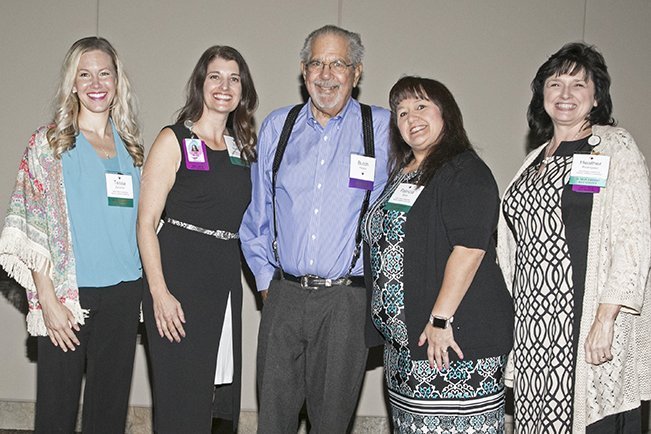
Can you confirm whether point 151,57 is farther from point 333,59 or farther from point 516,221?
point 516,221

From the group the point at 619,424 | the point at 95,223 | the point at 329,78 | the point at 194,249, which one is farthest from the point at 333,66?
the point at 619,424

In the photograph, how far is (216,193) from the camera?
3.04 m

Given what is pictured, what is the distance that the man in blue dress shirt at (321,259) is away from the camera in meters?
3.05

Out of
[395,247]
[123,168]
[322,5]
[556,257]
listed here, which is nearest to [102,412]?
[123,168]

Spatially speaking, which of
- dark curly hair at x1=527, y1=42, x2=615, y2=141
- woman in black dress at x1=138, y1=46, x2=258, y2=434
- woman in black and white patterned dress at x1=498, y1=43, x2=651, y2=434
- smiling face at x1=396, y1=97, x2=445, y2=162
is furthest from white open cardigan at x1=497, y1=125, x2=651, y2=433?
woman in black dress at x1=138, y1=46, x2=258, y2=434

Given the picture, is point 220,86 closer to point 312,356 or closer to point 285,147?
point 285,147

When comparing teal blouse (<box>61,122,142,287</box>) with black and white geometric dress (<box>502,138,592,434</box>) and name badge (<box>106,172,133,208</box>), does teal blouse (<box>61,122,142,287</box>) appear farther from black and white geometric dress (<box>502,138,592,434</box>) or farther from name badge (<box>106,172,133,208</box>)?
black and white geometric dress (<box>502,138,592,434</box>)

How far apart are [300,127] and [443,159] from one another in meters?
0.82

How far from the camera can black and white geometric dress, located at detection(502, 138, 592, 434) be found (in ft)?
8.75

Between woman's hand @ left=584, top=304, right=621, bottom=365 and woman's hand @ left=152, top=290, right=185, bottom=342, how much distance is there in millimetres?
1607

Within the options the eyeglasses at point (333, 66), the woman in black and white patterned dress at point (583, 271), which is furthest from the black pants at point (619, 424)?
the eyeglasses at point (333, 66)

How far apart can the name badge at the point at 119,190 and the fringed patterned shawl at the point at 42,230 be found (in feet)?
0.60

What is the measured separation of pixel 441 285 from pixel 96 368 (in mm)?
1425

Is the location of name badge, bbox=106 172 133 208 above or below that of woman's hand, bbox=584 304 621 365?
above
